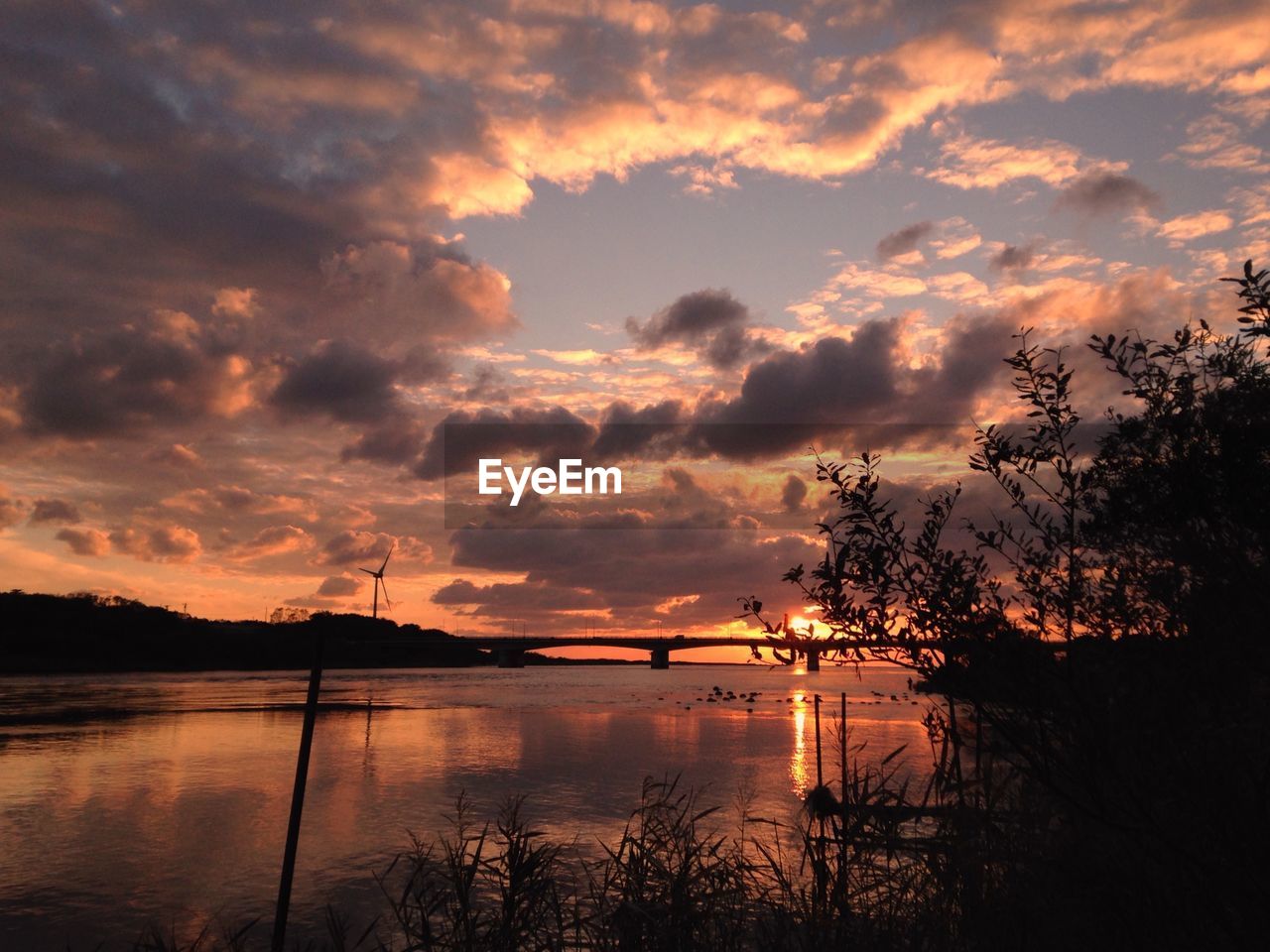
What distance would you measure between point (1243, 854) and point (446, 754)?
177 feet

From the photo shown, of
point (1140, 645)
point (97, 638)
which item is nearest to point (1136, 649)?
point (1140, 645)

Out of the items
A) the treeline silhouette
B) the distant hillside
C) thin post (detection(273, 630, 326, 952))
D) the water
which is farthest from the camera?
the distant hillside

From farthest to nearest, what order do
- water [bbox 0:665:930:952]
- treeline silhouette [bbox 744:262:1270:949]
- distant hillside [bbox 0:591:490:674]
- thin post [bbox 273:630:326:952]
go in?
distant hillside [bbox 0:591:490:674] → water [bbox 0:665:930:952] → thin post [bbox 273:630:326:952] → treeline silhouette [bbox 744:262:1270:949]

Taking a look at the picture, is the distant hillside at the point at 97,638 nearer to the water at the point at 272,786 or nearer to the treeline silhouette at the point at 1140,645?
the water at the point at 272,786

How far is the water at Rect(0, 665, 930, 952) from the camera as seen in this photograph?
2459cm

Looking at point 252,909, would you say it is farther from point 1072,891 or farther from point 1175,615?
point 1175,615

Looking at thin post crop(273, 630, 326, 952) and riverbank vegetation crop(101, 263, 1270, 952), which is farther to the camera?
thin post crop(273, 630, 326, 952)

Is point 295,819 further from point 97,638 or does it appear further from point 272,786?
point 97,638

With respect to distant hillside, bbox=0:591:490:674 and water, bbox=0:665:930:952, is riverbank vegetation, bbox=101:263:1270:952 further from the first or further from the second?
distant hillside, bbox=0:591:490:674

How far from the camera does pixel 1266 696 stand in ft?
26.7

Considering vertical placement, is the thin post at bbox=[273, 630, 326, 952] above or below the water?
above

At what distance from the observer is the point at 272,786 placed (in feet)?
138

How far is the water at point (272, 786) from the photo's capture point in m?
24.6

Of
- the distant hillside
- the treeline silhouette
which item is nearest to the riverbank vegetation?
the treeline silhouette
